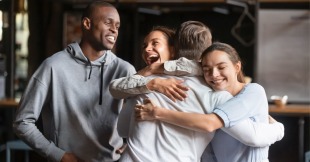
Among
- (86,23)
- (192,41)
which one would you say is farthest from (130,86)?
(86,23)

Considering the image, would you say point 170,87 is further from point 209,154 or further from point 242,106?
point 209,154

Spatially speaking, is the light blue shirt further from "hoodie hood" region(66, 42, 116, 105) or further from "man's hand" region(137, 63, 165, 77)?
"hoodie hood" region(66, 42, 116, 105)

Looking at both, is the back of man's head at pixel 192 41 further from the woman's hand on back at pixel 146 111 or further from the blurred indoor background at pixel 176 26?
the blurred indoor background at pixel 176 26

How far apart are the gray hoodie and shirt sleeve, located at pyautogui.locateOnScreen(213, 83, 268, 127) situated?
2.11ft

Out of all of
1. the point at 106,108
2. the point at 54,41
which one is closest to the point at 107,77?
the point at 106,108

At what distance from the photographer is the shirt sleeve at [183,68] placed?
44.9 inches

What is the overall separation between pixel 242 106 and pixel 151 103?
326 millimetres

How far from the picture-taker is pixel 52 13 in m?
4.15

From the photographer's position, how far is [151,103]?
3.71ft

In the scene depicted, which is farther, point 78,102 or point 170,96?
point 78,102

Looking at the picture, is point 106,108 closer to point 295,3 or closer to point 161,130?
point 161,130

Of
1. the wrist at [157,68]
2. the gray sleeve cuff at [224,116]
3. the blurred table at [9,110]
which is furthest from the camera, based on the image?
the blurred table at [9,110]

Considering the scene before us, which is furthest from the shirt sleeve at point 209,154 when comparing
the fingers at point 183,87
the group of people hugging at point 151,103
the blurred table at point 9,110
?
the blurred table at point 9,110

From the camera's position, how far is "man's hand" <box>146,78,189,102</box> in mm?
1104
